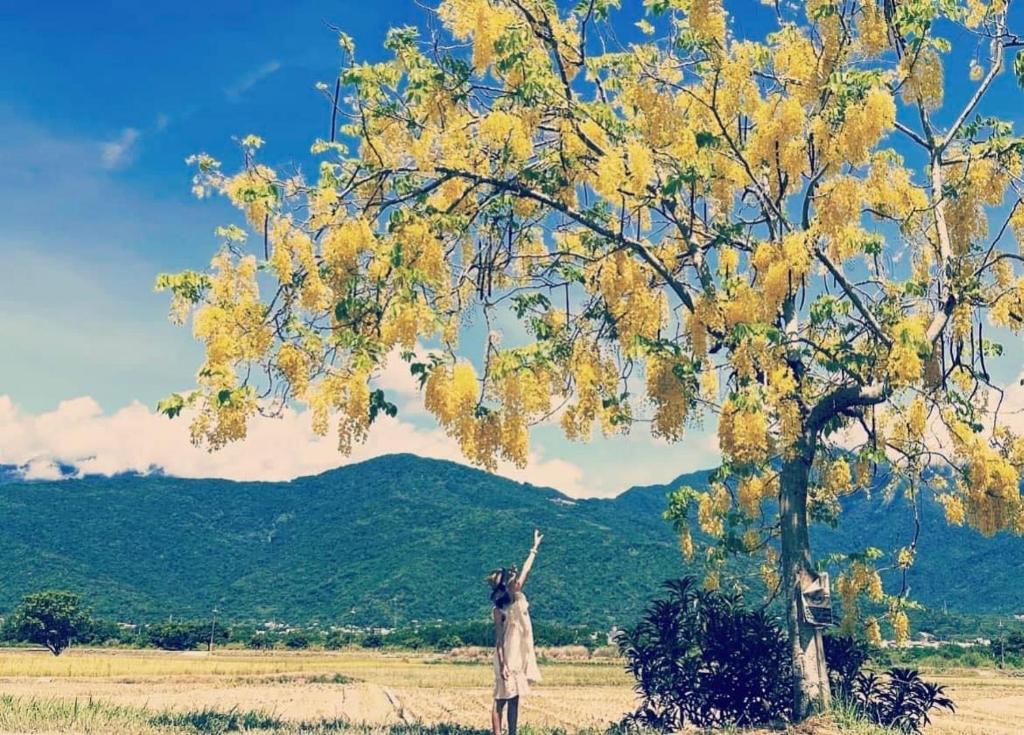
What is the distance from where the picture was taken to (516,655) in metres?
9.46

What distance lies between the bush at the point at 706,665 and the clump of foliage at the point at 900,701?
41.5 inches

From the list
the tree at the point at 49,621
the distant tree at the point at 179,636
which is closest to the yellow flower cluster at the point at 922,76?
the tree at the point at 49,621

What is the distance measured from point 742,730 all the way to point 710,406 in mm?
3592

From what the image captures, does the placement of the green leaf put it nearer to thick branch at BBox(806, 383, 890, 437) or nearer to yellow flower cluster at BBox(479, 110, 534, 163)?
yellow flower cluster at BBox(479, 110, 534, 163)

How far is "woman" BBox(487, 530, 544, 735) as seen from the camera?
31.0ft

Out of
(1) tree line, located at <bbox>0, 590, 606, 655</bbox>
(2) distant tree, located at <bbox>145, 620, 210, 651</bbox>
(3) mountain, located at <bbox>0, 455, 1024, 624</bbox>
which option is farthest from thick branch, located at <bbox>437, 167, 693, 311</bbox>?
(3) mountain, located at <bbox>0, 455, 1024, 624</bbox>

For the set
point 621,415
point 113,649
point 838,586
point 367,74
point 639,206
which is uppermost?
point 367,74

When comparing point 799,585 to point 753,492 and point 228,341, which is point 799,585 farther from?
point 228,341

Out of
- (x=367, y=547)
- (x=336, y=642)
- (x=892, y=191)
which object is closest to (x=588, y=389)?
(x=892, y=191)

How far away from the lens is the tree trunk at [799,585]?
10.5m

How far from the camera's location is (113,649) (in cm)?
7356

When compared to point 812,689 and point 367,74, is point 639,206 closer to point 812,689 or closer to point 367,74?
point 367,74

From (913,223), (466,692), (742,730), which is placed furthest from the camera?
(466,692)

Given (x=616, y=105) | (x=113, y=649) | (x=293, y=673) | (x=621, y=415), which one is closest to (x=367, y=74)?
(x=616, y=105)
